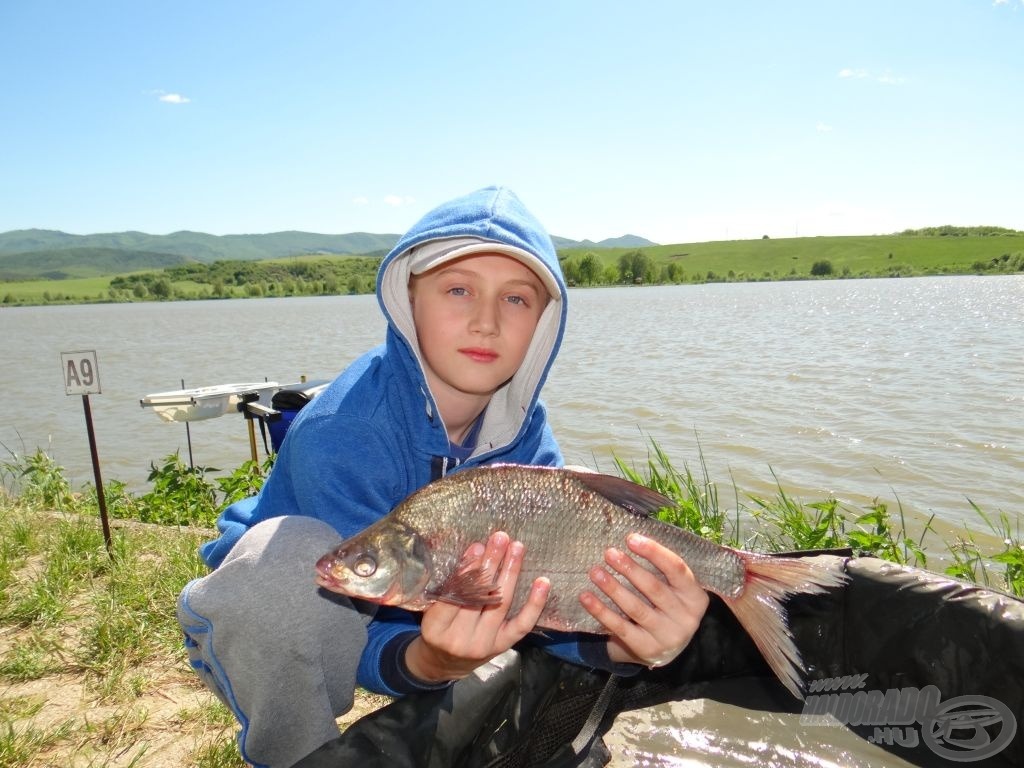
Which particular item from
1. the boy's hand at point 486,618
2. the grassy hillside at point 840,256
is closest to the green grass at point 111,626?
the boy's hand at point 486,618

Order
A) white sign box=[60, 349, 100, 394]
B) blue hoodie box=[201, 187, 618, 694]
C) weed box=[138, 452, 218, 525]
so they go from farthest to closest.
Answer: weed box=[138, 452, 218, 525], white sign box=[60, 349, 100, 394], blue hoodie box=[201, 187, 618, 694]

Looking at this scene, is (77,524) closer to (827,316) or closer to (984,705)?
(984,705)

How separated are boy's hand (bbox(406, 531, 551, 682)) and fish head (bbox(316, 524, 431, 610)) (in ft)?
0.31

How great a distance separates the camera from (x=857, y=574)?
2.90 metres

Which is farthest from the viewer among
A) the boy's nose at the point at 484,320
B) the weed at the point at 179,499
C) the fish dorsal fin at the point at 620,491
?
the weed at the point at 179,499

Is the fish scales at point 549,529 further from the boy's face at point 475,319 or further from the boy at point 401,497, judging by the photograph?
the boy's face at point 475,319

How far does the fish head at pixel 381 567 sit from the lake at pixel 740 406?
174 inches

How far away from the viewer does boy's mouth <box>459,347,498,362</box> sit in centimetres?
229

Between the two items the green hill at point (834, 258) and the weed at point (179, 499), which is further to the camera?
the green hill at point (834, 258)

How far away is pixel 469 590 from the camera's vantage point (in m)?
1.68

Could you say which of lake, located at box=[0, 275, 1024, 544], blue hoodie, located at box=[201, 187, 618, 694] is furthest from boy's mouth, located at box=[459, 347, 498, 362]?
lake, located at box=[0, 275, 1024, 544]

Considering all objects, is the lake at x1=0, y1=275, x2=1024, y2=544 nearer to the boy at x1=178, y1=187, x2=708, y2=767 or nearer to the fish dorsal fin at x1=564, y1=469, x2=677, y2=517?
the boy at x1=178, y1=187, x2=708, y2=767

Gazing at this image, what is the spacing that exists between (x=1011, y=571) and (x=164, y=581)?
398 centimetres

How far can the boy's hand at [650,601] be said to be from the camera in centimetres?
184
